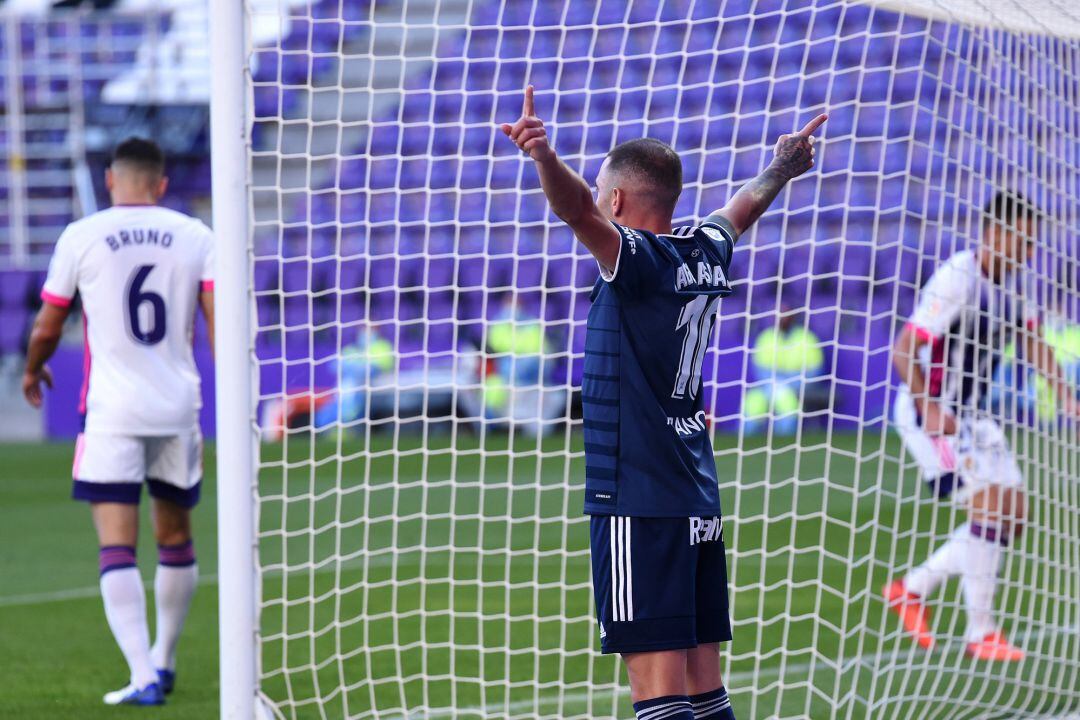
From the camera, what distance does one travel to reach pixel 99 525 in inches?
184

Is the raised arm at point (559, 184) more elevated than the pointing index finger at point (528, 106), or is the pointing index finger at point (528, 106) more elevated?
the pointing index finger at point (528, 106)

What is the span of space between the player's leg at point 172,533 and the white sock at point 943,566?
281 cm

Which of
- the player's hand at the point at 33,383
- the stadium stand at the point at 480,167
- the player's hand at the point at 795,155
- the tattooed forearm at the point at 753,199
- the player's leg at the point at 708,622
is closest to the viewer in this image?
the player's leg at the point at 708,622

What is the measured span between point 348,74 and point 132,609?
16.1 meters

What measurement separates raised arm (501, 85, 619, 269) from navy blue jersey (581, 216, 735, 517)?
23 cm

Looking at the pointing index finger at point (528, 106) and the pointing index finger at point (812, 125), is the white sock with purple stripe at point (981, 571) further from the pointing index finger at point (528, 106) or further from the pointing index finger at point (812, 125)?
the pointing index finger at point (528, 106)

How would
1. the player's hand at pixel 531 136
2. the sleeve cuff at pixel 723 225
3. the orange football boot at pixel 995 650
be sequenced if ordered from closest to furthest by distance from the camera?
1. the player's hand at pixel 531 136
2. the sleeve cuff at pixel 723 225
3. the orange football boot at pixel 995 650

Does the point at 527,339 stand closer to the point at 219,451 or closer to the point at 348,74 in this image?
the point at 348,74

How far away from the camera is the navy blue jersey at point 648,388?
285cm

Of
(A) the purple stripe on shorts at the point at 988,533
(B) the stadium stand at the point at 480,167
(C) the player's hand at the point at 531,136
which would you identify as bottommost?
(A) the purple stripe on shorts at the point at 988,533

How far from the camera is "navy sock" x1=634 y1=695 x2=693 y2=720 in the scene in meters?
2.78

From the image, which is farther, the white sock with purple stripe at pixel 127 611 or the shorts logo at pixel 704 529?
the white sock with purple stripe at pixel 127 611

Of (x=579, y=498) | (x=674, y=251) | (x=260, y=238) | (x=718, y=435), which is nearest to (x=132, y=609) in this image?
(x=674, y=251)

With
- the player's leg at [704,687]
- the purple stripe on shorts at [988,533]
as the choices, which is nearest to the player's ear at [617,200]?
the player's leg at [704,687]
